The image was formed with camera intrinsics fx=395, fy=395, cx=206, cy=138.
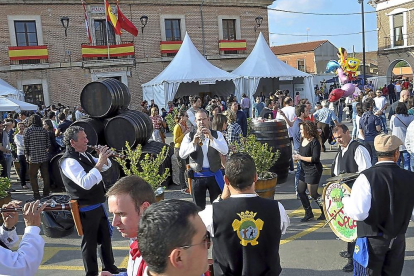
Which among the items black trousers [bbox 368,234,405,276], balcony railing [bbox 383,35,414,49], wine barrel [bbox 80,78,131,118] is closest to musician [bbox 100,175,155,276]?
black trousers [bbox 368,234,405,276]

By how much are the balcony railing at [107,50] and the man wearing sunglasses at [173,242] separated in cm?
2281

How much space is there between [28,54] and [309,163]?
20090mm

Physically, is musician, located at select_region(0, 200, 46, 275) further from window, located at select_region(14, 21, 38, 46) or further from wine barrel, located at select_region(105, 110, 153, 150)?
window, located at select_region(14, 21, 38, 46)

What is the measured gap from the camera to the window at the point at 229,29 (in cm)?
2709

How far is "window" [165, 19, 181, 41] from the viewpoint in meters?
25.5

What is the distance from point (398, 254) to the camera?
11.2ft

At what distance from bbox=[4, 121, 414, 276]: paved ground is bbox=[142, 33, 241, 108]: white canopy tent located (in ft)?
43.3

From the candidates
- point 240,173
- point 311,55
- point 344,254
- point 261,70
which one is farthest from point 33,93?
point 311,55

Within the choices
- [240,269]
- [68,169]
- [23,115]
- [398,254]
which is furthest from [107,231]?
[23,115]

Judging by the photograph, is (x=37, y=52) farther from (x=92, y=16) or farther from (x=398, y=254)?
(x=398, y=254)

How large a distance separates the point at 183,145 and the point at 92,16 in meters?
20.3

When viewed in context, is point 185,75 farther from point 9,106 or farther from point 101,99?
point 101,99

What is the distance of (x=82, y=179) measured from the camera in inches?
165

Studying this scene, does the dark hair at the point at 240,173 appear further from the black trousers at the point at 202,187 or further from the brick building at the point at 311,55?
the brick building at the point at 311,55
